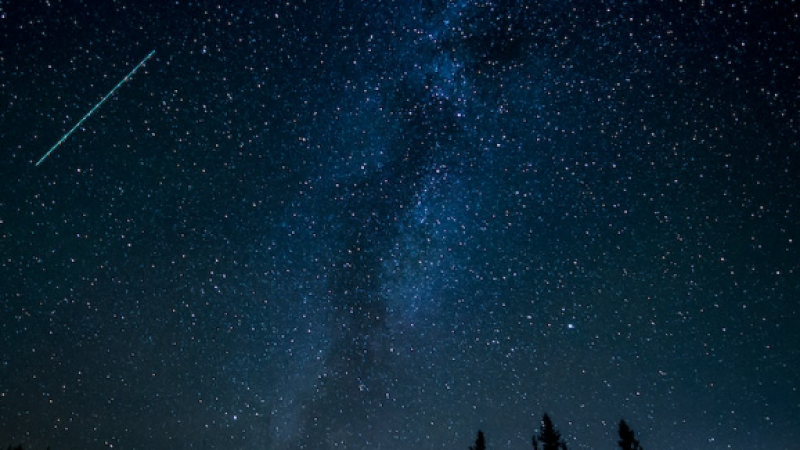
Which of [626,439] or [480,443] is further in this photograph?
[480,443]

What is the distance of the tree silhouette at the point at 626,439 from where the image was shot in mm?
10318

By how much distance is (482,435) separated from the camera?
43.9ft

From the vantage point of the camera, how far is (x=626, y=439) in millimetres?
10461

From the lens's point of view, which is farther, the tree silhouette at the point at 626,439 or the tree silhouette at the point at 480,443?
the tree silhouette at the point at 480,443

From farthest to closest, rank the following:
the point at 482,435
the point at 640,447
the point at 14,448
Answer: the point at 14,448
the point at 482,435
the point at 640,447

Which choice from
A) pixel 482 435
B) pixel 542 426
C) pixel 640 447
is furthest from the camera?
pixel 482 435

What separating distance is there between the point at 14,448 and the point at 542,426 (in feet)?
159

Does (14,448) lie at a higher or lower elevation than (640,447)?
higher

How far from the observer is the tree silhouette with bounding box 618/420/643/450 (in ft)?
33.9

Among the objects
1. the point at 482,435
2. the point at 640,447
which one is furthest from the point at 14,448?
the point at 640,447

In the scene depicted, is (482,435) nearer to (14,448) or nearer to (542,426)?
(542,426)

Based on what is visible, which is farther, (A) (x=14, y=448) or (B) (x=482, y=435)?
(A) (x=14, y=448)

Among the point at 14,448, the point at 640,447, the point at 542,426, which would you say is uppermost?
the point at 14,448

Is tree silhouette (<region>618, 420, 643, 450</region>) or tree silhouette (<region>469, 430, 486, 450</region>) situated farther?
tree silhouette (<region>469, 430, 486, 450</region>)
